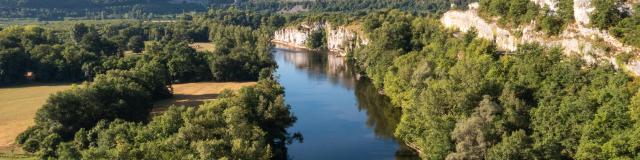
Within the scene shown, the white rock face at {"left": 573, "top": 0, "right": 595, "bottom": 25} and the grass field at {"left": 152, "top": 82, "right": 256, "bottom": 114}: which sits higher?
the white rock face at {"left": 573, "top": 0, "right": 595, "bottom": 25}

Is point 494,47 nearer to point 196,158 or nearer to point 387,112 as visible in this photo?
point 387,112

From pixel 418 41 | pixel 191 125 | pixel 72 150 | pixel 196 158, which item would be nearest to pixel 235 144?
pixel 196 158

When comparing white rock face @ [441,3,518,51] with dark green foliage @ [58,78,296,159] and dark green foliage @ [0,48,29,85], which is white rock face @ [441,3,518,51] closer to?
dark green foliage @ [58,78,296,159]

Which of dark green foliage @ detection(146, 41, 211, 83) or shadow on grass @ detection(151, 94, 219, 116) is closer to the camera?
shadow on grass @ detection(151, 94, 219, 116)

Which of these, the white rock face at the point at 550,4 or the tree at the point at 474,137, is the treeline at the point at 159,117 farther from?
the white rock face at the point at 550,4

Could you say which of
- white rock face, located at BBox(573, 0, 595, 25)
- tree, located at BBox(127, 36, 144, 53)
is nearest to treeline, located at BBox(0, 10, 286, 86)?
tree, located at BBox(127, 36, 144, 53)

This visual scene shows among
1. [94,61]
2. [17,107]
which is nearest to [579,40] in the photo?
[17,107]
